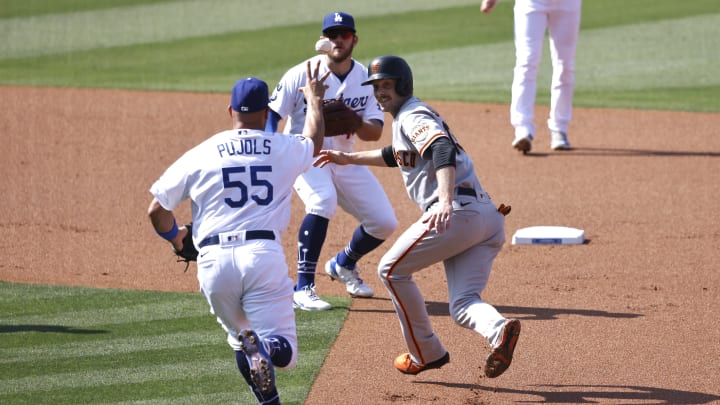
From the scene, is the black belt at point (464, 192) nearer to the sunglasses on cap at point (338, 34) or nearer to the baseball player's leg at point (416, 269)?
the baseball player's leg at point (416, 269)

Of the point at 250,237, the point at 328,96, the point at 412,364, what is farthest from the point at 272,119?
the point at 250,237

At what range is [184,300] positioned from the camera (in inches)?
305

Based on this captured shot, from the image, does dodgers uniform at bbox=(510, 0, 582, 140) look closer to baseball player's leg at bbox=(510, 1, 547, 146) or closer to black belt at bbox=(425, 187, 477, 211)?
baseball player's leg at bbox=(510, 1, 547, 146)

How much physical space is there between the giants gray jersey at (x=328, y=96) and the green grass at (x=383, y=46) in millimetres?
6511

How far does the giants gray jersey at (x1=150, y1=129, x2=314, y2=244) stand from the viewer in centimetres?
525

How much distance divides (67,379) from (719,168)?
734cm

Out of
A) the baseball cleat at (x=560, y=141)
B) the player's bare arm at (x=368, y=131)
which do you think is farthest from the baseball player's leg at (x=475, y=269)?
the baseball cleat at (x=560, y=141)

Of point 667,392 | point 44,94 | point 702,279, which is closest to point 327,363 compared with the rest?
point 667,392

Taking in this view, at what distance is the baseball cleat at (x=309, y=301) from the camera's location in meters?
7.54

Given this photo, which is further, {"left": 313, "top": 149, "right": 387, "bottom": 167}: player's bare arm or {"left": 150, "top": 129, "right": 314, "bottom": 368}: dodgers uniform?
{"left": 313, "top": 149, "right": 387, "bottom": 167}: player's bare arm

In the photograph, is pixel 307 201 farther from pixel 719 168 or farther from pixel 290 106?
pixel 719 168

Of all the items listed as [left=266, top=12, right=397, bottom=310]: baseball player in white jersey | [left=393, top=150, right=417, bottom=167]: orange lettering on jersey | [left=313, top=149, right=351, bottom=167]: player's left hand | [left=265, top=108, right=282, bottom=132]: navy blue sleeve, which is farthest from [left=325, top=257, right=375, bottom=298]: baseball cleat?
[left=393, top=150, right=417, bottom=167]: orange lettering on jersey

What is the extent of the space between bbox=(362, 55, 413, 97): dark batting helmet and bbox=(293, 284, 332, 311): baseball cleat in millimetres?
2032

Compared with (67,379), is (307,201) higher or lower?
higher
